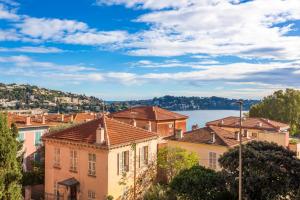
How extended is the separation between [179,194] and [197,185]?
156 centimetres

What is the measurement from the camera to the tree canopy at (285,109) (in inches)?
2781

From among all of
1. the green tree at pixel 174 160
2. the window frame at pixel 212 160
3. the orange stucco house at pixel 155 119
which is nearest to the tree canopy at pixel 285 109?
the orange stucco house at pixel 155 119

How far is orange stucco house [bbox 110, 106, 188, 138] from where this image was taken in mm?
52656

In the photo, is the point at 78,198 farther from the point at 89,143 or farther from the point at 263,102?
the point at 263,102

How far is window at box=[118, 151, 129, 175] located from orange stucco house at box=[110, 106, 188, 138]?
65.8ft

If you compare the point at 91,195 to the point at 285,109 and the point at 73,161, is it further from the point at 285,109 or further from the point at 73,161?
the point at 285,109

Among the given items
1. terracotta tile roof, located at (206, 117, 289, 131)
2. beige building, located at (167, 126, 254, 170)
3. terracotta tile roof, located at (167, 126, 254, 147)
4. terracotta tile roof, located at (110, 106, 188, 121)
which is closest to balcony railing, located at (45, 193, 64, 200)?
beige building, located at (167, 126, 254, 170)

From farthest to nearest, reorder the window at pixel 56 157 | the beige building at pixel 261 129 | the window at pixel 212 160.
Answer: the beige building at pixel 261 129 < the window at pixel 212 160 < the window at pixel 56 157

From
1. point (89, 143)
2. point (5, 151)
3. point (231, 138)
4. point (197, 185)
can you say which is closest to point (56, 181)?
point (89, 143)

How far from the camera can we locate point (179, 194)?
26672 mm

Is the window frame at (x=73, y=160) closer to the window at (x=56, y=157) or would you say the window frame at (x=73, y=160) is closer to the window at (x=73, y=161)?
the window at (x=73, y=161)

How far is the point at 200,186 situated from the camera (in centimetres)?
2608

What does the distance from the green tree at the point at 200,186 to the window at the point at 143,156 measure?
6.84 meters

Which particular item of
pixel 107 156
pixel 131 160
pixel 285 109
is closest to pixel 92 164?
pixel 107 156
